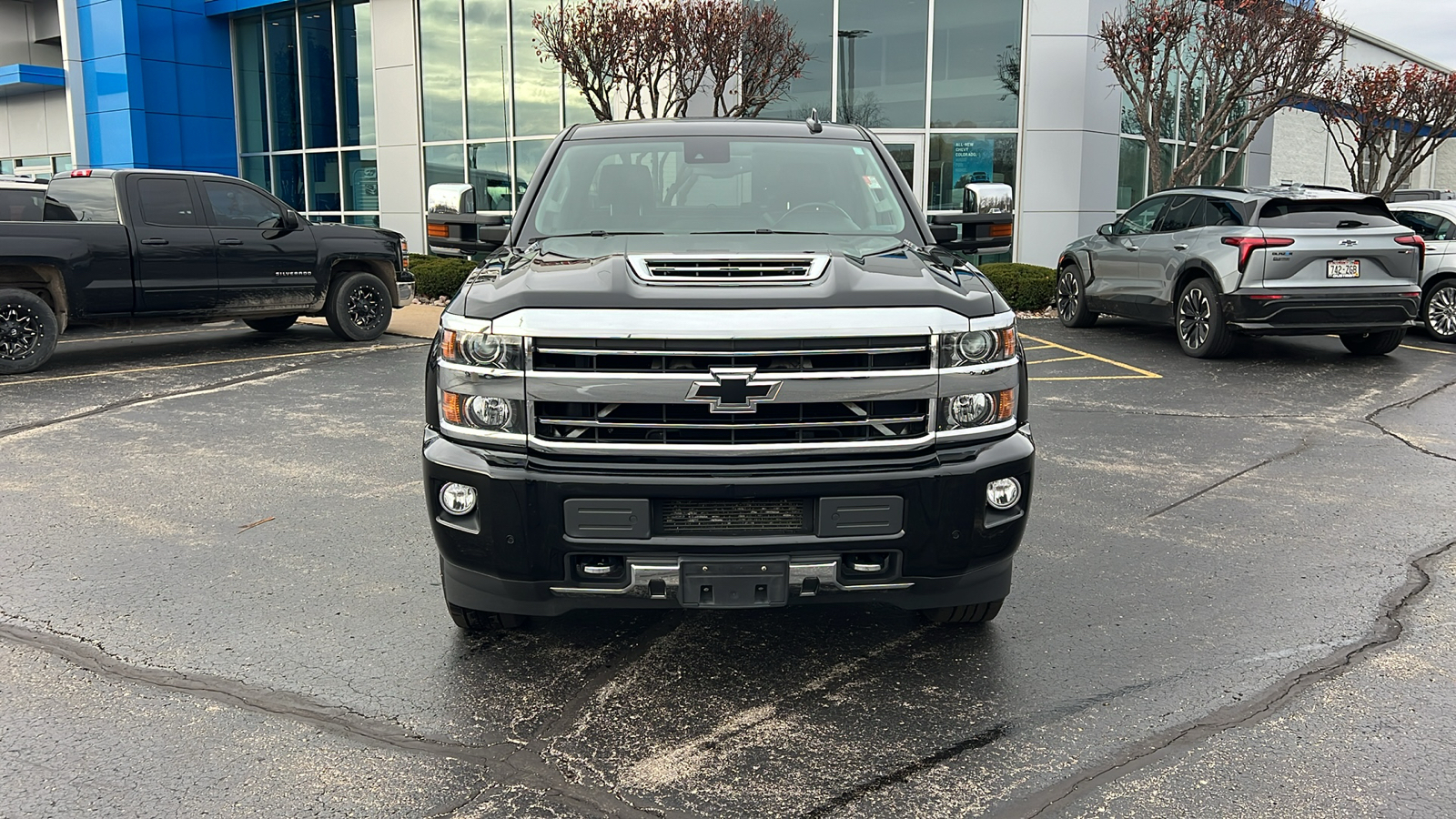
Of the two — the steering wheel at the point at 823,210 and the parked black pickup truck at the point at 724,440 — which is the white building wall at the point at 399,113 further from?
the parked black pickup truck at the point at 724,440

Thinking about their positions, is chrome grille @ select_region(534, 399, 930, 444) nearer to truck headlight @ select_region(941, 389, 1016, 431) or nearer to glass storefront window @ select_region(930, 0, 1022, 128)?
truck headlight @ select_region(941, 389, 1016, 431)

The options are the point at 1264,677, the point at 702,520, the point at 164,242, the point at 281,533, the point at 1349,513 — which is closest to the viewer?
the point at 702,520

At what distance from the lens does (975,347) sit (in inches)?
139

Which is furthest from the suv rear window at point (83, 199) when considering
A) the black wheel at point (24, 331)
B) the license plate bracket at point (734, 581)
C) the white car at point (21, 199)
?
the license plate bracket at point (734, 581)

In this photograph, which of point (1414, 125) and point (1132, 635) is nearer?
point (1132, 635)

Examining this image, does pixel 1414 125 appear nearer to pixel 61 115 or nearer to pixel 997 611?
pixel 997 611

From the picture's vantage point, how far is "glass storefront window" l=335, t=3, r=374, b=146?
78.6ft

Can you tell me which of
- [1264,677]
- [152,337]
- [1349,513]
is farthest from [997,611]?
[152,337]

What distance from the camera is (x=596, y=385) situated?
3.34m

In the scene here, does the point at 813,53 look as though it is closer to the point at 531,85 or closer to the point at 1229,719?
the point at 531,85

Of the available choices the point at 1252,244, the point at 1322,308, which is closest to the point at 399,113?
the point at 1252,244

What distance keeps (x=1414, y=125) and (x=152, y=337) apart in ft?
72.6

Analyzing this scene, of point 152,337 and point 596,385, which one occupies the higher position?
A: point 596,385

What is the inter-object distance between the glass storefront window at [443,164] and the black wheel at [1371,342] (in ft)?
51.9
